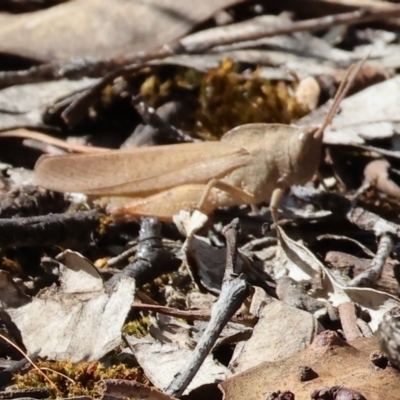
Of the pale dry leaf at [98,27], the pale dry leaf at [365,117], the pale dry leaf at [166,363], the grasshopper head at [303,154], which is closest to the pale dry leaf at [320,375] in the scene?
the pale dry leaf at [166,363]

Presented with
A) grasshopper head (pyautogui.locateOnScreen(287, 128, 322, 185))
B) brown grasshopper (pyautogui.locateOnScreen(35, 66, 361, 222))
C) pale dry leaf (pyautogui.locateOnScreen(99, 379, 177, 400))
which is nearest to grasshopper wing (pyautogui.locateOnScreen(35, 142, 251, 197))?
brown grasshopper (pyautogui.locateOnScreen(35, 66, 361, 222))

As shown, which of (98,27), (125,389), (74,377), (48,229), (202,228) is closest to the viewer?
(125,389)

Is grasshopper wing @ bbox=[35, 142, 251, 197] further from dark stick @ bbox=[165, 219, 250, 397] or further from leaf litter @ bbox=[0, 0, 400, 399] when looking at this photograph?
dark stick @ bbox=[165, 219, 250, 397]

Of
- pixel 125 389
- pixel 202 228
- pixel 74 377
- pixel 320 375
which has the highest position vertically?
pixel 125 389

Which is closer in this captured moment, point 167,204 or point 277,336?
point 277,336

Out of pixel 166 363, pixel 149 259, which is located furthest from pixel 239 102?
pixel 166 363

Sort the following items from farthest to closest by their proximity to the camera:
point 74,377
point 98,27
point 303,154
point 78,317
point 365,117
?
point 98,27 → point 365,117 → point 303,154 → point 78,317 → point 74,377

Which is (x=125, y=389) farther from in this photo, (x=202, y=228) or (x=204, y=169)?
(x=204, y=169)

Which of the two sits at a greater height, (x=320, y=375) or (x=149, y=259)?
(x=320, y=375)

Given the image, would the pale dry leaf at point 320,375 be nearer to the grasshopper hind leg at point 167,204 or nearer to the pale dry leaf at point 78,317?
the pale dry leaf at point 78,317

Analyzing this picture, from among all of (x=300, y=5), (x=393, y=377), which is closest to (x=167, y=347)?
(x=393, y=377)
